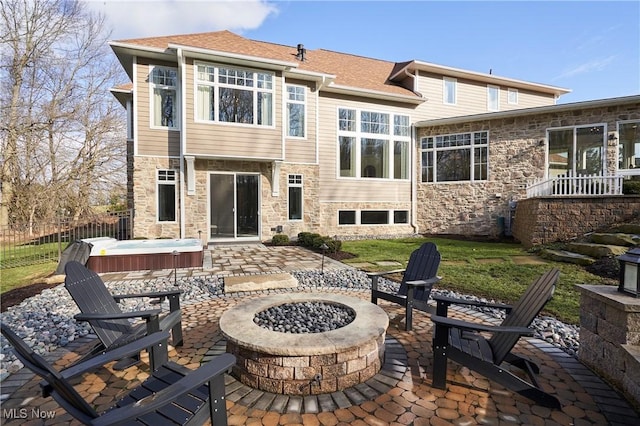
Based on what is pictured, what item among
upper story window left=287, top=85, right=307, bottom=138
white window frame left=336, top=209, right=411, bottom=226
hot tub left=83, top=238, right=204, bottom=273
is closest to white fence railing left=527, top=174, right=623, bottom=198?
white window frame left=336, top=209, right=411, bottom=226

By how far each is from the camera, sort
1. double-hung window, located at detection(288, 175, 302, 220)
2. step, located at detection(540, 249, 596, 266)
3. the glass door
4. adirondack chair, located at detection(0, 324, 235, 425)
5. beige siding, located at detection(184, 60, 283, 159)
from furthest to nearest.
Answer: double-hung window, located at detection(288, 175, 302, 220)
the glass door
beige siding, located at detection(184, 60, 283, 159)
step, located at detection(540, 249, 596, 266)
adirondack chair, located at detection(0, 324, 235, 425)

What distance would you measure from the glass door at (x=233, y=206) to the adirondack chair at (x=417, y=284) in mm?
7954

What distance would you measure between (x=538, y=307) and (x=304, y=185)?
33.0ft

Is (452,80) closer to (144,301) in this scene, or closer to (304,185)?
(304,185)

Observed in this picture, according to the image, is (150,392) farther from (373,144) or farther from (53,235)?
(53,235)

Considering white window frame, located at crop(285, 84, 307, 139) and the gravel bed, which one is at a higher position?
white window frame, located at crop(285, 84, 307, 139)

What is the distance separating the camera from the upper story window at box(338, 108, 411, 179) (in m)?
13.2

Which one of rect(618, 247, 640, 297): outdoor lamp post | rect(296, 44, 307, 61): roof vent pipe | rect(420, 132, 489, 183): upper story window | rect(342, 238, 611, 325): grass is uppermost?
rect(296, 44, 307, 61): roof vent pipe

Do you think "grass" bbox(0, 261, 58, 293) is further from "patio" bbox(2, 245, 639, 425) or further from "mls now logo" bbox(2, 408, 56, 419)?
"mls now logo" bbox(2, 408, 56, 419)

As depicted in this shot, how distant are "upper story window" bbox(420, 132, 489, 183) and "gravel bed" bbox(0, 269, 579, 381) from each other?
29.0ft

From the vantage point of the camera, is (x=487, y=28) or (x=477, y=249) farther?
(x=477, y=249)

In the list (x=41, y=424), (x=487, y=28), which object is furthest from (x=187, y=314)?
(x=487, y=28)

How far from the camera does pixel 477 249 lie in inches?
392

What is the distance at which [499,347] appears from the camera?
8.44ft
